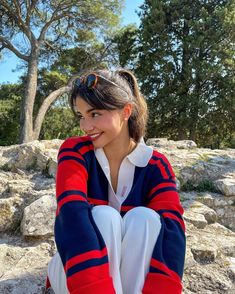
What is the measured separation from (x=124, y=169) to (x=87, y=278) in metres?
0.54

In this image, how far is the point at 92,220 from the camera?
1223 mm

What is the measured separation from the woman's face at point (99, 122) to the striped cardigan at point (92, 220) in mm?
57

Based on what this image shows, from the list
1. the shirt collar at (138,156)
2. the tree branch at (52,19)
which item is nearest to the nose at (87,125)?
A: the shirt collar at (138,156)

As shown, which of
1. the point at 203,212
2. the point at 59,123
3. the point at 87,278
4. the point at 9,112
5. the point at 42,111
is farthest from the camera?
the point at 59,123

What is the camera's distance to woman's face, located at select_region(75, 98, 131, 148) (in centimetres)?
143

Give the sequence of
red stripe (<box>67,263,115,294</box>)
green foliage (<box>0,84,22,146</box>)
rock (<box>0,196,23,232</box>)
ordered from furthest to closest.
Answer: green foliage (<box>0,84,22,146</box>) < rock (<box>0,196,23,232</box>) < red stripe (<box>67,263,115,294</box>)

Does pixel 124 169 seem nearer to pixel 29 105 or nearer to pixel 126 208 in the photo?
pixel 126 208

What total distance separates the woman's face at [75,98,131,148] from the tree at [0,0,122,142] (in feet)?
31.2

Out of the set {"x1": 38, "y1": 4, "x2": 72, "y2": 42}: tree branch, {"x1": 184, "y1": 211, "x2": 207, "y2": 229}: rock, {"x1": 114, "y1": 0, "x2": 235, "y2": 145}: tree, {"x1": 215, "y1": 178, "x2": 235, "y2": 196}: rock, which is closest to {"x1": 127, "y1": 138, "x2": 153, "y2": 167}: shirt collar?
{"x1": 184, "y1": 211, "x2": 207, "y2": 229}: rock

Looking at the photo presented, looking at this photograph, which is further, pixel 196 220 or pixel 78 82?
pixel 196 220

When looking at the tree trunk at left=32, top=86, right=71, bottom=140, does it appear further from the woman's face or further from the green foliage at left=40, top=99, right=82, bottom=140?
the woman's face

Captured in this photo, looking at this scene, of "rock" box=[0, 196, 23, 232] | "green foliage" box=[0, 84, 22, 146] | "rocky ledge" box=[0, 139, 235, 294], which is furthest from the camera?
"green foliage" box=[0, 84, 22, 146]

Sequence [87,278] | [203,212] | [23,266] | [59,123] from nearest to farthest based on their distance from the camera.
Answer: [87,278]
[23,266]
[203,212]
[59,123]

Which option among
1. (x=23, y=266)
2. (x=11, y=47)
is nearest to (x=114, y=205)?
(x=23, y=266)
